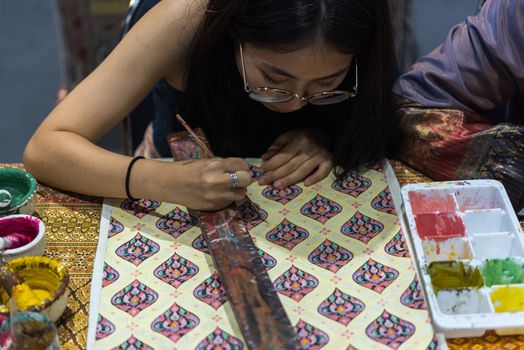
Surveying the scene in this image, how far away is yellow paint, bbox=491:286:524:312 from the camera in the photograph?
3.84 ft

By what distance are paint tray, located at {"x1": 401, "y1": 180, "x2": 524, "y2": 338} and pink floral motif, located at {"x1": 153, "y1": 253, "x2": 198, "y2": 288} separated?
40cm

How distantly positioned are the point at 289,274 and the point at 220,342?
7.5 inches

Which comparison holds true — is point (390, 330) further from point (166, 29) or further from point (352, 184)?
point (166, 29)

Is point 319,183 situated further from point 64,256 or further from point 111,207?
point 64,256

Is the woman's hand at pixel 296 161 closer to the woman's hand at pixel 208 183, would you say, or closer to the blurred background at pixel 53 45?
the woman's hand at pixel 208 183

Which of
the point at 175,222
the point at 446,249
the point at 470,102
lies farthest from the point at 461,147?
the point at 175,222

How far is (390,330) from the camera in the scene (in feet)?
3.76

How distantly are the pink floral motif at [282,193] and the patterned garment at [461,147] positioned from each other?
0.25 metres

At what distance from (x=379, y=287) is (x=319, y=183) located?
1.02 feet


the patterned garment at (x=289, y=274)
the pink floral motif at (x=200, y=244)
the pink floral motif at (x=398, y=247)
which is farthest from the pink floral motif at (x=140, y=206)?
the pink floral motif at (x=398, y=247)

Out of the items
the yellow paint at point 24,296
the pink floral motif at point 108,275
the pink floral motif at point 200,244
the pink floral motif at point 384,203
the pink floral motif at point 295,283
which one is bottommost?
the pink floral motif at point 295,283

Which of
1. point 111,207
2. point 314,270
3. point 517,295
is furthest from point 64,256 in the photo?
point 517,295

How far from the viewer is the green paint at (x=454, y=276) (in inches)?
47.3

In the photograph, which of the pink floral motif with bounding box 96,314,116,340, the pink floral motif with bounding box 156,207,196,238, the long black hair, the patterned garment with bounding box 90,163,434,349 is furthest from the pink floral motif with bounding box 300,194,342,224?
the pink floral motif with bounding box 96,314,116,340
